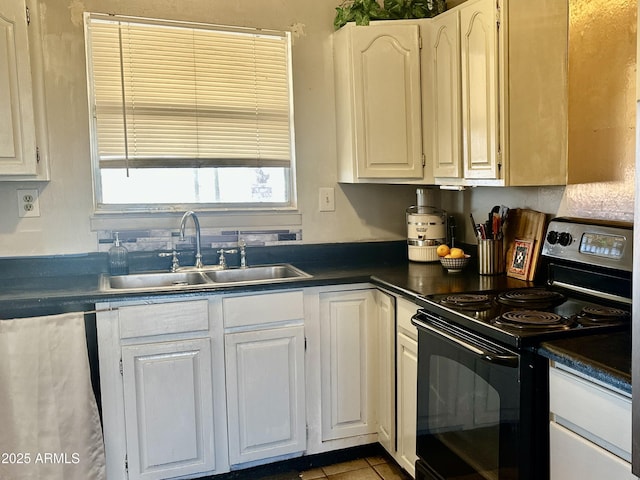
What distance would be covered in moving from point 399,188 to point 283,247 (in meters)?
0.74

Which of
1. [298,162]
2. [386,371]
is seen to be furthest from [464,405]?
[298,162]

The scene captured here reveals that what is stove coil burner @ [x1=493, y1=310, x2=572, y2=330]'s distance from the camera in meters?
1.70

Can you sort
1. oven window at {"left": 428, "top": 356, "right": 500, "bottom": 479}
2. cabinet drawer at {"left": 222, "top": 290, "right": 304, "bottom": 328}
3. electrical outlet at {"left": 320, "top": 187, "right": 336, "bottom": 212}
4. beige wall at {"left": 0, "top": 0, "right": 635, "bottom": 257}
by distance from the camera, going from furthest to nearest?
electrical outlet at {"left": 320, "top": 187, "right": 336, "bottom": 212} < beige wall at {"left": 0, "top": 0, "right": 635, "bottom": 257} < cabinet drawer at {"left": 222, "top": 290, "right": 304, "bottom": 328} < oven window at {"left": 428, "top": 356, "right": 500, "bottom": 479}

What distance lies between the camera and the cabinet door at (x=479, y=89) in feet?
7.48

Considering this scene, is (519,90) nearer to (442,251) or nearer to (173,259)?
(442,251)

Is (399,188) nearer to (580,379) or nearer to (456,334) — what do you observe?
(456,334)

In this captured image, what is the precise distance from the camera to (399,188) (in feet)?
10.7

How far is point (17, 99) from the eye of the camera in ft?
7.91

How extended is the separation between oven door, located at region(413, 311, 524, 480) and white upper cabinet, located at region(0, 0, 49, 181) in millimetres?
1721

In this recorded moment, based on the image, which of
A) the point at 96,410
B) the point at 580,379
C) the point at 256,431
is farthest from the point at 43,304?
the point at 580,379

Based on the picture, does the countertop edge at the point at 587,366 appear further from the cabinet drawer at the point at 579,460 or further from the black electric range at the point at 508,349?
the cabinet drawer at the point at 579,460

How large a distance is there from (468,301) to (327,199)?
125 cm

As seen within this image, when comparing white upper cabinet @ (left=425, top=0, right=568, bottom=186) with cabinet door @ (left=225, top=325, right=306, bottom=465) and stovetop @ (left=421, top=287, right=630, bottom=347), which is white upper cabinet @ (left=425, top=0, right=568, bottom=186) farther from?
cabinet door @ (left=225, top=325, right=306, bottom=465)

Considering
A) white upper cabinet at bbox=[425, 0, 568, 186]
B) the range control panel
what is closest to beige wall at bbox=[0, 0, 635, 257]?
the range control panel
